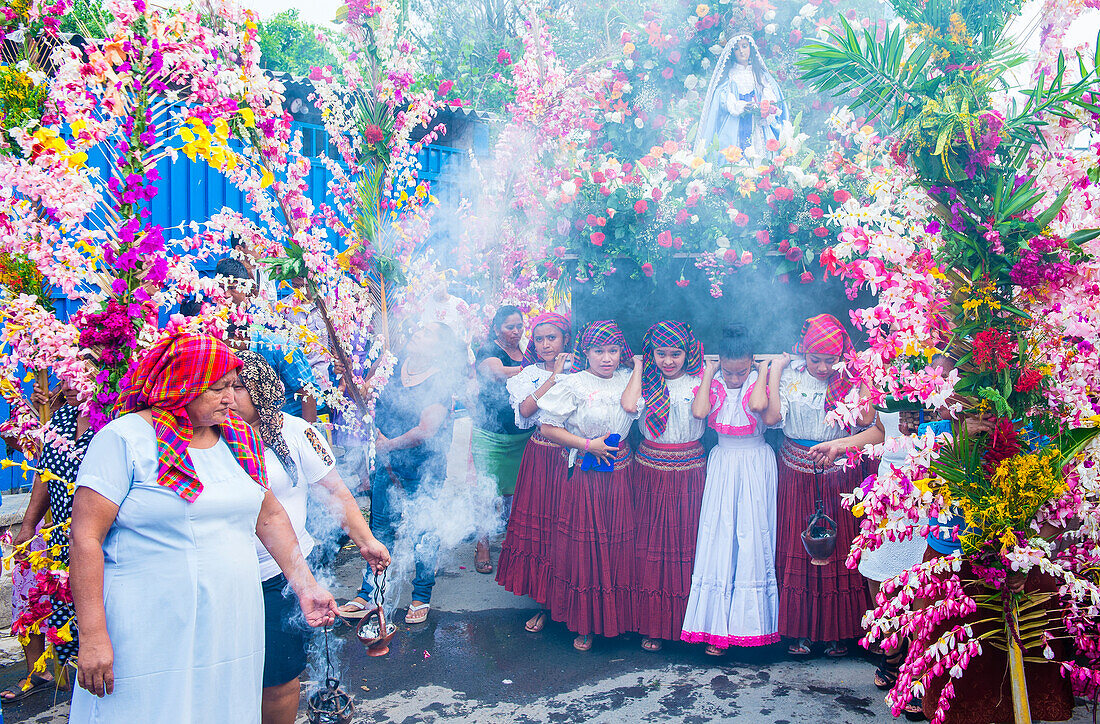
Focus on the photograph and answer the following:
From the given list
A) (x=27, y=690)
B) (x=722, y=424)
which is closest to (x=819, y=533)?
(x=722, y=424)

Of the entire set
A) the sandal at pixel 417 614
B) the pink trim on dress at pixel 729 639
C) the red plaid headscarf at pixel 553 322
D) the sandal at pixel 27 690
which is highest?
the red plaid headscarf at pixel 553 322

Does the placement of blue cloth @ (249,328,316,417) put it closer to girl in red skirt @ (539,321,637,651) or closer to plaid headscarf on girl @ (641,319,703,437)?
girl in red skirt @ (539,321,637,651)

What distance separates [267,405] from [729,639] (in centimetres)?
297

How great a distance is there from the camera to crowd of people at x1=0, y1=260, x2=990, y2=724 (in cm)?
254

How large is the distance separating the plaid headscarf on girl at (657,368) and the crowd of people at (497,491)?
1 cm

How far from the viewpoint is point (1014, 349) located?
265 centimetres

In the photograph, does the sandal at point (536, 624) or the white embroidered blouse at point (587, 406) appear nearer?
the white embroidered blouse at point (587, 406)

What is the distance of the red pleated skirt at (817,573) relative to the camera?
449 centimetres

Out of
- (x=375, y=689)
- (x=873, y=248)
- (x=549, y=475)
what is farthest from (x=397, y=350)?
(x=873, y=248)

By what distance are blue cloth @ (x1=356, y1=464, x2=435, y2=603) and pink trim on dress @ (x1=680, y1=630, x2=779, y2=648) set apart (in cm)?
178

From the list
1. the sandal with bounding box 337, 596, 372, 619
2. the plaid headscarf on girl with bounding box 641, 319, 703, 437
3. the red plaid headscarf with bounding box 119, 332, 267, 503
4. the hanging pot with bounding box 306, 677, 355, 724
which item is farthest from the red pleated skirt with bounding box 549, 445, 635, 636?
the red plaid headscarf with bounding box 119, 332, 267, 503

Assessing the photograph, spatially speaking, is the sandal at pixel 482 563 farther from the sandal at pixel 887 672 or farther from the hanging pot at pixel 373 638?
the sandal at pixel 887 672

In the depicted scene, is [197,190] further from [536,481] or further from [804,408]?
[804,408]

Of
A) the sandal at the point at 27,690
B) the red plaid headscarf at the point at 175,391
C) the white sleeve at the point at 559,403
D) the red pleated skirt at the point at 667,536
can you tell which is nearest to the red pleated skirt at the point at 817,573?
the red pleated skirt at the point at 667,536
